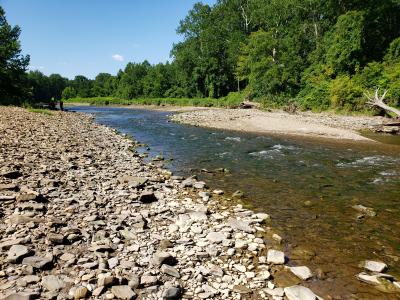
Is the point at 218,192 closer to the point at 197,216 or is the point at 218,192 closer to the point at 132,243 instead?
the point at 197,216

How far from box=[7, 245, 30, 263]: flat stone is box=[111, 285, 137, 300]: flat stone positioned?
1.96 meters

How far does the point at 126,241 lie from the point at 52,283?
2031mm

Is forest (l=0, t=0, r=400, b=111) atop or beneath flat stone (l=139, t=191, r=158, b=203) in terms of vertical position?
atop

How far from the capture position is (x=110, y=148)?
18.7 metres

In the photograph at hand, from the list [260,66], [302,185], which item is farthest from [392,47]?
[302,185]

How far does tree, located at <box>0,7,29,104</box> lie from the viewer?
44.1 m

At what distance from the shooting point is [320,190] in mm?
12016

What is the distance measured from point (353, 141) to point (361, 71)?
23.8 metres

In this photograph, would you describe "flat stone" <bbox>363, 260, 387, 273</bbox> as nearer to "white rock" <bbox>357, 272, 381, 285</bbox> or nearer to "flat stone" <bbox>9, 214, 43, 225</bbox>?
"white rock" <bbox>357, 272, 381, 285</bbox>

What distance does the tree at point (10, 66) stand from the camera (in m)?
44.1

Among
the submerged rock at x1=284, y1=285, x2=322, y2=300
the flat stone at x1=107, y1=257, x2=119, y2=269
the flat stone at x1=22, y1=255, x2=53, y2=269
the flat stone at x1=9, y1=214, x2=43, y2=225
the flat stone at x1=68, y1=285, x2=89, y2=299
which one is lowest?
the submerged rock at x1=284, y1=285, x2=322, y2=300

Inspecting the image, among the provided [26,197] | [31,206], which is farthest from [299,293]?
[26,197]

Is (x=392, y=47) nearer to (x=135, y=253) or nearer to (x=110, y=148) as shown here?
(x=110, y=148)

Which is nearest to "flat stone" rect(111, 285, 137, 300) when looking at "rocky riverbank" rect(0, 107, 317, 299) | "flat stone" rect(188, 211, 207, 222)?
"rocky riverbank" rect(0, 107, 317, 299)
